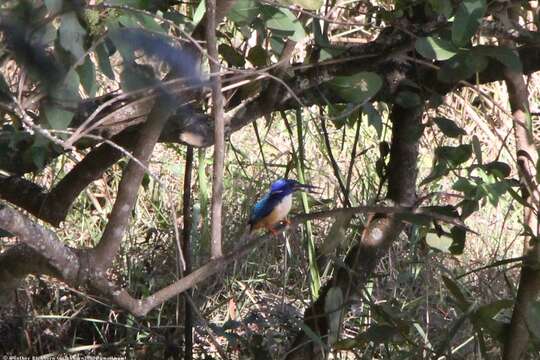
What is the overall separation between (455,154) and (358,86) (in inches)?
11.6

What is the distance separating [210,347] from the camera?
356cm

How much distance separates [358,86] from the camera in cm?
221

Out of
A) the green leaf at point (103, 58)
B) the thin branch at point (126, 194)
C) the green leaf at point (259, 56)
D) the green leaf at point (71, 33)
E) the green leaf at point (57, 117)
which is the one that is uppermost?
the green leaf at point (259, 56)

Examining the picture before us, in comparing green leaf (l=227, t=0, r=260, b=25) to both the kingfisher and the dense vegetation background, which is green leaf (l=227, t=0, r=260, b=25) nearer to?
the dense vegetation background

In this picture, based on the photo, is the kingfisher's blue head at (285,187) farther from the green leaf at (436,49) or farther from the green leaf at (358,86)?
the green leaf at (436,49)

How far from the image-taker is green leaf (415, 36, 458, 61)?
2.08 m

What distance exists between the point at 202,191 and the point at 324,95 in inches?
35.6

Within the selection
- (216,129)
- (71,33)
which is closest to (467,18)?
(216,129)

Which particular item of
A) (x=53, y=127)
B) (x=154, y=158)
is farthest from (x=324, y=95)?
(x=154, y=158)

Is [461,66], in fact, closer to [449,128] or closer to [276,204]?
[449,128]

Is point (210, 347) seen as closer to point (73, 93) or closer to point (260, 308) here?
point (260, 308)

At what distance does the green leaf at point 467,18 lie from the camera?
6.40 feet

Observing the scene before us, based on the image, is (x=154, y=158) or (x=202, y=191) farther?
(x=154, y=158)

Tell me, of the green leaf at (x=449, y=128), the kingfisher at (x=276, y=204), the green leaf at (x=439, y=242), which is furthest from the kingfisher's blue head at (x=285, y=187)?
the green leaf at (x=449, y=128)
